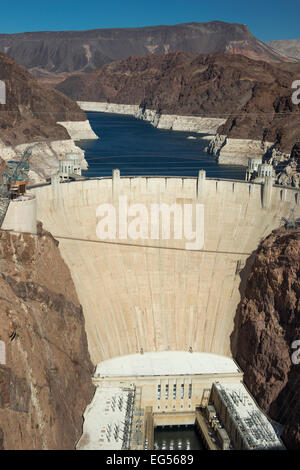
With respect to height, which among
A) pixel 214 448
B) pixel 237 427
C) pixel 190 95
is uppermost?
pixel 190 95

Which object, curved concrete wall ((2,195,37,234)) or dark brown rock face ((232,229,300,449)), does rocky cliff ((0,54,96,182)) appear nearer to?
curved concrete wall ((2,195,37,234))

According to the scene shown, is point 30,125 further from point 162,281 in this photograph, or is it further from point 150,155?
point 162,281

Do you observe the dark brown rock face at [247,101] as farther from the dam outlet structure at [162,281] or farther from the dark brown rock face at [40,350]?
the dark brown rock face at [40,350]

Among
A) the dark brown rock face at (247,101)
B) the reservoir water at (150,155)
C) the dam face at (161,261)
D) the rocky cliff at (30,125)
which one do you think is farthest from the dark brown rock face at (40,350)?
the dark brown rock face at (247,101)

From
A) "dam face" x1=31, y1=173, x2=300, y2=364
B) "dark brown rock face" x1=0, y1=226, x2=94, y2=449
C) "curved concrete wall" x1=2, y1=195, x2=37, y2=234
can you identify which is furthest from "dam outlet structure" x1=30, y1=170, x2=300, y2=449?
"curved concrete wall" x1=2, y1=195, x2=37, y2=234

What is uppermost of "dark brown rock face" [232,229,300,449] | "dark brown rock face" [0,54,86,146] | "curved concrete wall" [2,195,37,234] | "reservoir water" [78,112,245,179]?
"dark brown rock face" [0,54,86,146]

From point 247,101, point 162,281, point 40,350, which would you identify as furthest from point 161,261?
point 247,101

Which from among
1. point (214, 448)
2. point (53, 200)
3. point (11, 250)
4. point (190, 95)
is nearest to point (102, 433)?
point (214, 448)

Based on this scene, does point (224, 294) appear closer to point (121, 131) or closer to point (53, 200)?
point (53, 200)
